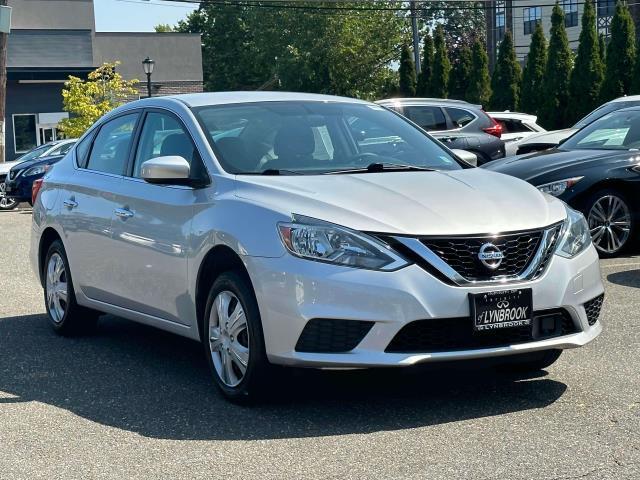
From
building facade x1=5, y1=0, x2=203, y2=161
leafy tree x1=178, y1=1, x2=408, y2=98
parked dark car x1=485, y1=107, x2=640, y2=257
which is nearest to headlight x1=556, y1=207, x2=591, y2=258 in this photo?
parked dark car x1=485, y1=107, x2=640, y2=257

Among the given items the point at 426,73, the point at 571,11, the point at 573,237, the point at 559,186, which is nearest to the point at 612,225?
the point at 559,186

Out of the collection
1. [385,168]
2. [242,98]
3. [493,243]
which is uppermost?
[242,98]

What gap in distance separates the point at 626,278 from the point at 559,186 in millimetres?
1673

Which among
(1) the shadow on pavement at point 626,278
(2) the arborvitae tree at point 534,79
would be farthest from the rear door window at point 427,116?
(2) the arborvitae tree at point 534,79

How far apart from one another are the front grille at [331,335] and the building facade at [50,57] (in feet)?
155

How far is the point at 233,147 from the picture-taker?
6.94 metres

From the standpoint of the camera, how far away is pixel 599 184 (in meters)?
12.0

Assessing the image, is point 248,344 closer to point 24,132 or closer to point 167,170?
point 167,170

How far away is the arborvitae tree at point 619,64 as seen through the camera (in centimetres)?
3353

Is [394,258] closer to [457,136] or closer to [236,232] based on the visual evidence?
[236,232]

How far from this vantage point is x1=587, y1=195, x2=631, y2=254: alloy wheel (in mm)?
12109

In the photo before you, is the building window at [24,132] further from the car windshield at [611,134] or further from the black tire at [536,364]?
the black tire at [536,364]

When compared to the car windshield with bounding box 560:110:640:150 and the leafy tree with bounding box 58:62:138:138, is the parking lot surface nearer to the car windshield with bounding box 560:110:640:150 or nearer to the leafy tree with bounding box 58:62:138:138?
the car windshield with bounding box 560:110:640:150

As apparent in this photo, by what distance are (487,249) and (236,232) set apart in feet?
4.16
